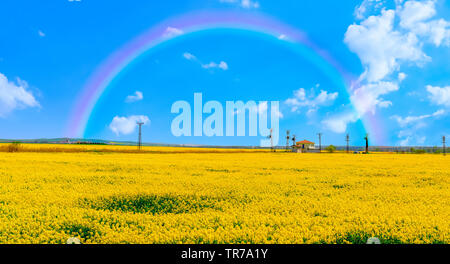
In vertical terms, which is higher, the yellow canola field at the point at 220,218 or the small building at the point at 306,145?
the small building at the point at 306,145

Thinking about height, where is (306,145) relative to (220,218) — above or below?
above

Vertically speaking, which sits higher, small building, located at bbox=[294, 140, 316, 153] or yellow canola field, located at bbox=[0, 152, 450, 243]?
small building, located at bbox=[294, 140, 316, 153]

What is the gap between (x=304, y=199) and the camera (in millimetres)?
8227

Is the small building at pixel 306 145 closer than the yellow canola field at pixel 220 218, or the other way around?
the yellow canola field at pixel 220 218

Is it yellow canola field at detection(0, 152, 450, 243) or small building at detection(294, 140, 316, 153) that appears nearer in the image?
yellow canola field at detection(0, 152, 450, 243)

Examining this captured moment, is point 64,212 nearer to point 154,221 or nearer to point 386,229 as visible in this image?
point 154,221

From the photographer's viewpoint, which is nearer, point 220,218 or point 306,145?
point 220,218

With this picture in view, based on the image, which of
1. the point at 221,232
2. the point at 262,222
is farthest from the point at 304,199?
the point at 221,232
